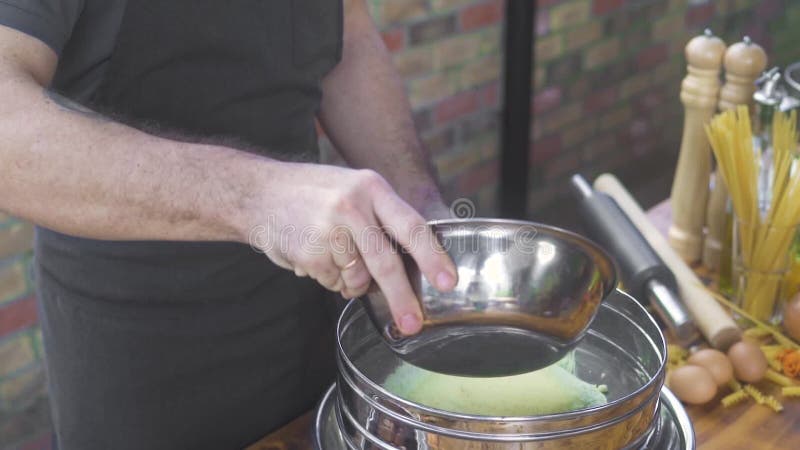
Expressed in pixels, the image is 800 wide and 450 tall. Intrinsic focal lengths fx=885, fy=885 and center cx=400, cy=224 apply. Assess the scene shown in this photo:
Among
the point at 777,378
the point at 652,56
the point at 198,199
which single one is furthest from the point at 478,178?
the point at 198,199

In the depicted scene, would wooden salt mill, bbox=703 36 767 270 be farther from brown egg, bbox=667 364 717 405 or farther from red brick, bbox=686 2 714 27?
red brick, bbox=686 2 714 27

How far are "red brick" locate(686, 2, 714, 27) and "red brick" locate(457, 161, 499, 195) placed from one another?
100 cm

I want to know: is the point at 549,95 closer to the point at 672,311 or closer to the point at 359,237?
the point at 672,311

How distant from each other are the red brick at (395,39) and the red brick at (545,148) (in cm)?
72

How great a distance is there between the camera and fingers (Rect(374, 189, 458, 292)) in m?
0.72

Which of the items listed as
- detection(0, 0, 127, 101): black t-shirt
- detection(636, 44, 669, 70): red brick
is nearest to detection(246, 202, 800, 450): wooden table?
detection(0, 0, 127, 101): black t-shirt

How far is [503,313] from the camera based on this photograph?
84 cm

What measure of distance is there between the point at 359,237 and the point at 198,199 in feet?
0.58

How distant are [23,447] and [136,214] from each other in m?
1.27

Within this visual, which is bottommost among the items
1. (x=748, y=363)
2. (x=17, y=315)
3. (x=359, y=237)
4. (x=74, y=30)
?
(x=17, y=315)

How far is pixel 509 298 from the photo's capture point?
846 mm

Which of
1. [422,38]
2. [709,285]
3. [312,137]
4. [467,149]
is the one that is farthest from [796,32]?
[312,137]

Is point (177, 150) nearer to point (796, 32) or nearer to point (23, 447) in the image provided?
point (23, 447)

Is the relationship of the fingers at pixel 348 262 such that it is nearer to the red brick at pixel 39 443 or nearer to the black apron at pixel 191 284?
the black apron at pixel 191 284
